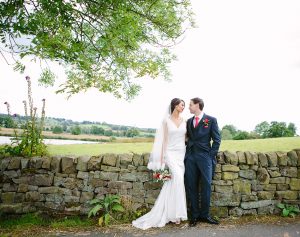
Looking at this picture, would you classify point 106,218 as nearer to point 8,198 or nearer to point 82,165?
point 82,165

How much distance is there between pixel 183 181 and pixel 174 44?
157 inches

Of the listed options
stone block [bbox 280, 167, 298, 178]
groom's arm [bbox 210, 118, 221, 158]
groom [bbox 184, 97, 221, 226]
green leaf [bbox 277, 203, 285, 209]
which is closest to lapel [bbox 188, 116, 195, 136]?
groom [bbox 184, 97, 221, 226]

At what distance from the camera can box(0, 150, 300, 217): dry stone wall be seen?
6984 mm

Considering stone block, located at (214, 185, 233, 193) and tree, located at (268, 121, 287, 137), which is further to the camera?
tree, located at (268, 121, 287, 137)

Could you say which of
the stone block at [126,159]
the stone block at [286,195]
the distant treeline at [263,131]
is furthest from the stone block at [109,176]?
the distant treeline at [263,131]

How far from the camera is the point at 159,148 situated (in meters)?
6.80

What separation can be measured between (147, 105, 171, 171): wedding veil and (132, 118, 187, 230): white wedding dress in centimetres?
12

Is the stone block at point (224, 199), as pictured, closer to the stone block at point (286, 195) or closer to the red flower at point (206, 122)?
the stone block at point (286, 195)

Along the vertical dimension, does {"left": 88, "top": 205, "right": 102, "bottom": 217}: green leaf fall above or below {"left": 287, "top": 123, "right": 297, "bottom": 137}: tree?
below

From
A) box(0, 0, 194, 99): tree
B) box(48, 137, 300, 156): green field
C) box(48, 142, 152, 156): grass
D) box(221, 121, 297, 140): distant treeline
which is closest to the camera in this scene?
box(0, 0, 194, 99): tree

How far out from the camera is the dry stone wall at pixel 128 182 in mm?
6984

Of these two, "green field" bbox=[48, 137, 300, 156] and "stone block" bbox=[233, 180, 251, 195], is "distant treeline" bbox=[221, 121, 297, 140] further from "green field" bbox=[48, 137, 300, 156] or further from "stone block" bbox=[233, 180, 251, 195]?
"stone block" bbox=[233, 180, 251, 195]

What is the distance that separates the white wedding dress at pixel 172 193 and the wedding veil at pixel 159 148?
0.12 metres

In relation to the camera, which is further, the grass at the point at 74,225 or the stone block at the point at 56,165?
the stone block at the point at 56,165
